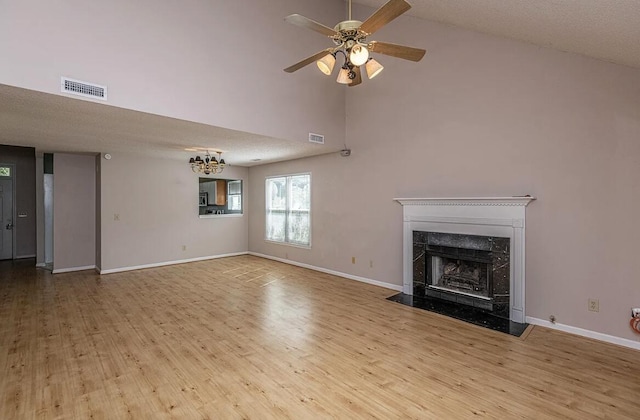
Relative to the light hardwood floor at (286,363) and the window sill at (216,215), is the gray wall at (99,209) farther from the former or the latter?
the window sill at (216,215)

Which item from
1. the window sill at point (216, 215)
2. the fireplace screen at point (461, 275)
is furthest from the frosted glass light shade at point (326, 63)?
the window sill at point (216, 215)

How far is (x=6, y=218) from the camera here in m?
7.68

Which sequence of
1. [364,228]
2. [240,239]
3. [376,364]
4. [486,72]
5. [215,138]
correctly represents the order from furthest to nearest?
[240,239] → [364,228] → [215,138] → [486,72] → [376,364]

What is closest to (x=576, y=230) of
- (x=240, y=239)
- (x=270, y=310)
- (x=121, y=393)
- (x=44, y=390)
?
(x=270, y=310)

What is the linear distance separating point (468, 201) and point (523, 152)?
0.84 m

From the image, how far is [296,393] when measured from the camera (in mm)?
2303

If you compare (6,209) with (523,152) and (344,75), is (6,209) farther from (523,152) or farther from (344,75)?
(523,152)

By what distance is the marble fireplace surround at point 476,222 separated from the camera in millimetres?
3684

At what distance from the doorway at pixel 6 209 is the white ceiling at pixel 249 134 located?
3257mm

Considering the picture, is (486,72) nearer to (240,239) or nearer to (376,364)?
(376,364)

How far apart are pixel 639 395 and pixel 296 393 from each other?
100 inches

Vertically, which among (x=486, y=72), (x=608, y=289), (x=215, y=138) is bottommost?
(x=608, y=289)

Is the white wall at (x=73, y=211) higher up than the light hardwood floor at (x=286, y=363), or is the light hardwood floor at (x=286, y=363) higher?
the white wall at (x=73, y=211)

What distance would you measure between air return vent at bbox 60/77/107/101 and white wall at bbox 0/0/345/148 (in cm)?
5
